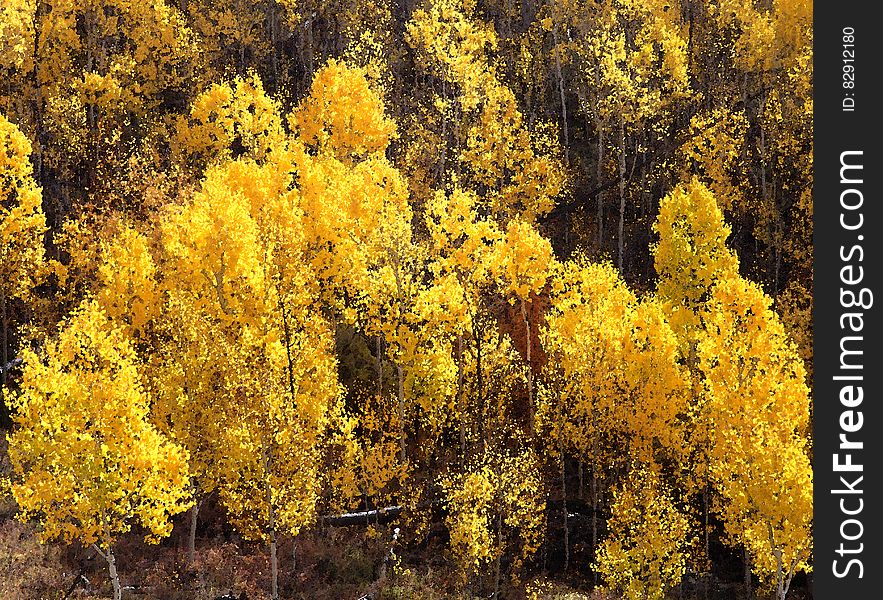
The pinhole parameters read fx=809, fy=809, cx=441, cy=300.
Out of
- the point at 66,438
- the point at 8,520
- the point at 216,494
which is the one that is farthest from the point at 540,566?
the point at 8,520

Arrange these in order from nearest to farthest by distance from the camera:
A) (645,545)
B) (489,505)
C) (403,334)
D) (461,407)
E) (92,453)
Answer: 1. (92,453)
2. (645,545)
3. (489,505)
4. (403,334)
5. (461,407)

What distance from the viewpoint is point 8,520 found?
99.8 ft

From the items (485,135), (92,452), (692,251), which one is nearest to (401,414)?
(92,452)

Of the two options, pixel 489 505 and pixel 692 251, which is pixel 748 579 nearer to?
pixel 489 505

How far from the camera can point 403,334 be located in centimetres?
3064

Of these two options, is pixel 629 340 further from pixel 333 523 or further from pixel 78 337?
pixel 78 337

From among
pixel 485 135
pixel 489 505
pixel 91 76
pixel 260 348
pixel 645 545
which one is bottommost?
pixel 645 545

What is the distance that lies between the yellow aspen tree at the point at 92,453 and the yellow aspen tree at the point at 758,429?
17804 millimetres

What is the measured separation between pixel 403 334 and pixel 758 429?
12834mm

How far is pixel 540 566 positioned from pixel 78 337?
19349 millimetres

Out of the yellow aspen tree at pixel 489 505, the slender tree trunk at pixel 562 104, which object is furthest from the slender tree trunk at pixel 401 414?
the slender tree trunk at pixel 562 104

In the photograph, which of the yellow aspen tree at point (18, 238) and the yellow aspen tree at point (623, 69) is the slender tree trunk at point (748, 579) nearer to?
the yellow aspen tree at point (623, 69)

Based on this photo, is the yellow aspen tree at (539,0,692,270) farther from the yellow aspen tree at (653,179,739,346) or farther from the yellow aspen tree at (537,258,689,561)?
the yellow aspen tree at (537,258,689,561)

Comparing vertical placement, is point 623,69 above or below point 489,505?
above
